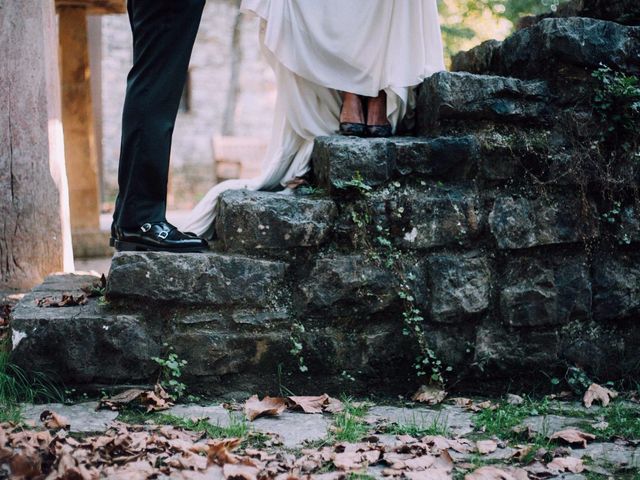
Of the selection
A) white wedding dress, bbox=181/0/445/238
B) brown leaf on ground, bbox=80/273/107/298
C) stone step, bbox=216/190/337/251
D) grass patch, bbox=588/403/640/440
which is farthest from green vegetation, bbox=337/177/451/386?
brown leaf on ground, bbox=80/273/107/298

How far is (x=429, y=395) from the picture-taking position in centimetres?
292

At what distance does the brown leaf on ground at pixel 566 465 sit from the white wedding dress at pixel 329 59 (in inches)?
61.3

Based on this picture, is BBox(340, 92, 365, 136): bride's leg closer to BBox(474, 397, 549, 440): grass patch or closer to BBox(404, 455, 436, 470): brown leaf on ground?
BBox(474, 397, 549, 440): grass patch

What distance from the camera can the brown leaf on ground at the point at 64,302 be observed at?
2.93 m

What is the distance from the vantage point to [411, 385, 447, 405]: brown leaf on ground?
9.50ft

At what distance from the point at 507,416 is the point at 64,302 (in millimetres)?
1715

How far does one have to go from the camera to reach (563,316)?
10.1ft

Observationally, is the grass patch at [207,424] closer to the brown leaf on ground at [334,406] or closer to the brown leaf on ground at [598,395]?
the brown leaf on ground at [334,406]

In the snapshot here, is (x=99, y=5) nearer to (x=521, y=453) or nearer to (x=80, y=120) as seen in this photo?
(x=80, y=120)

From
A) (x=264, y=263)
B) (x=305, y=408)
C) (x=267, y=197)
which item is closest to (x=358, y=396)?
(x=305, y=408)

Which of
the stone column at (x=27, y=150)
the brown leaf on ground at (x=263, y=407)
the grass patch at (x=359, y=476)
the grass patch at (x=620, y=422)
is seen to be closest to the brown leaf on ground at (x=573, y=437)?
the grass patch at (x=620, y=422)

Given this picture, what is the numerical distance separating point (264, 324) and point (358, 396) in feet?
1.55

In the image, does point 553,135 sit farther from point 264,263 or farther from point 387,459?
point 387,459

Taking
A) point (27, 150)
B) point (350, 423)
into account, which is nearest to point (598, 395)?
point (350, 423)
